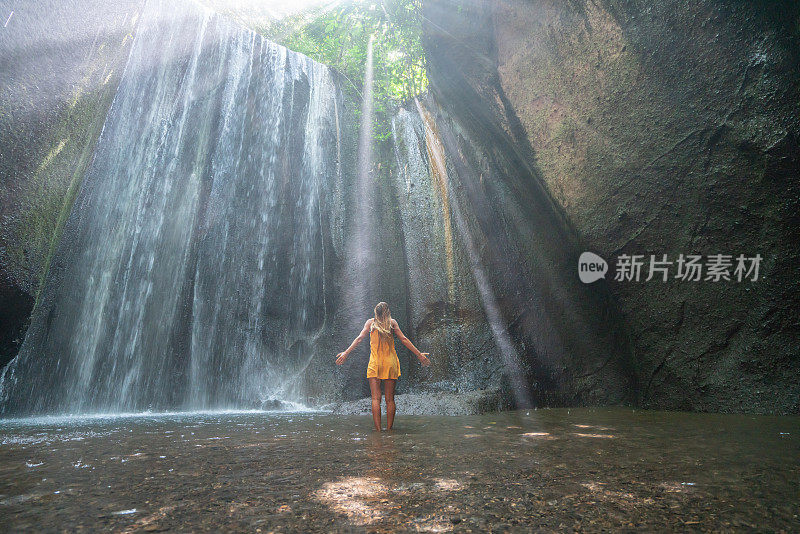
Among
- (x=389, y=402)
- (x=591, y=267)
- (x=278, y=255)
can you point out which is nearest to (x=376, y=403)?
(x=389, y=402)

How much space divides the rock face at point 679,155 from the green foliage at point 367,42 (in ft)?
6.95

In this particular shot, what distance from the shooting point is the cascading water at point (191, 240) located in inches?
381

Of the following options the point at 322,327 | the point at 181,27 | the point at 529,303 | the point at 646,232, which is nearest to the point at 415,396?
the point at 529,303

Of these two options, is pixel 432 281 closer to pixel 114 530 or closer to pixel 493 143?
pixel 493 143

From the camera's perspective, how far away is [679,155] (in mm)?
6047

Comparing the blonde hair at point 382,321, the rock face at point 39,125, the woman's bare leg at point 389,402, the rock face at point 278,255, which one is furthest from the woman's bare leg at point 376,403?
the rock face at point 39,125

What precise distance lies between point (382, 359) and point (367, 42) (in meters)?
9.94

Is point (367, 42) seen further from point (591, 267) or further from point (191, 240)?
point (591, 267)

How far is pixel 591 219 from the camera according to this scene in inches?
274

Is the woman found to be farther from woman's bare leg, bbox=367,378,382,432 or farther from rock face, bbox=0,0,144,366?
rock face, bbox=0,0,144,366

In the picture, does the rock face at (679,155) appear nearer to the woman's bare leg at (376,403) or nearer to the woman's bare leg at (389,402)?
the woman's bare leg at (389,402)

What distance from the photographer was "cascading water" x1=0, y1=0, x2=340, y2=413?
9672 mm

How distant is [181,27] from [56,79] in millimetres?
6987

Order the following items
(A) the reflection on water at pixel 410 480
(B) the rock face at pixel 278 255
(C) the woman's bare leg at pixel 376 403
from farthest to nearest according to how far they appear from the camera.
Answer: (B) the rock face at pixel 278 255, (C) the woman's bare leg at pixel 376 403, (A) the reflection on water at pixel 410 480
